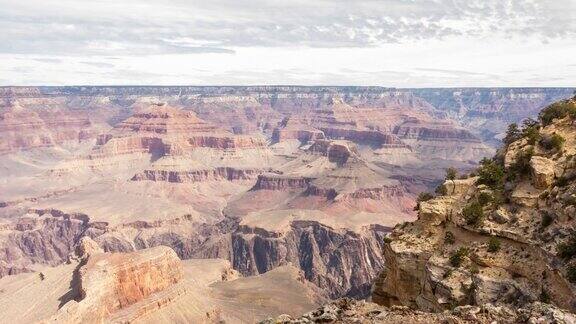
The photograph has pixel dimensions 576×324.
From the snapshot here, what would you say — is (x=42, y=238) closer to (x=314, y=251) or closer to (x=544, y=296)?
(x=314, y=251)

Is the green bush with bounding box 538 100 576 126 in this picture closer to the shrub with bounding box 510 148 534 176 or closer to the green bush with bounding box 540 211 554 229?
the shrub with bounding box 510 148 534 176

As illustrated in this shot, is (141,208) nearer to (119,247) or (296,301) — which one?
(119,247)

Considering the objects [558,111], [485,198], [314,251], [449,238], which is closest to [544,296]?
[449,238]

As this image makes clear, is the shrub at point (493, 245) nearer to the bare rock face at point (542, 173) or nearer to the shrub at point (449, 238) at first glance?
the shrub at point (449, 238)

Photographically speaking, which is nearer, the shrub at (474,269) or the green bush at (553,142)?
the shrub at (474,269)

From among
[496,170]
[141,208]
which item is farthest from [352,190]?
[496,170]

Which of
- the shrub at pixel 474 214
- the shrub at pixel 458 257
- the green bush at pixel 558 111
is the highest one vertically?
the green bush at pixel 558 111

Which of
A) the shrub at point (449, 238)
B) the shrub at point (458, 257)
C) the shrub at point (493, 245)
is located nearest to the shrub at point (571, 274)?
the shrub at point (493, 245)
